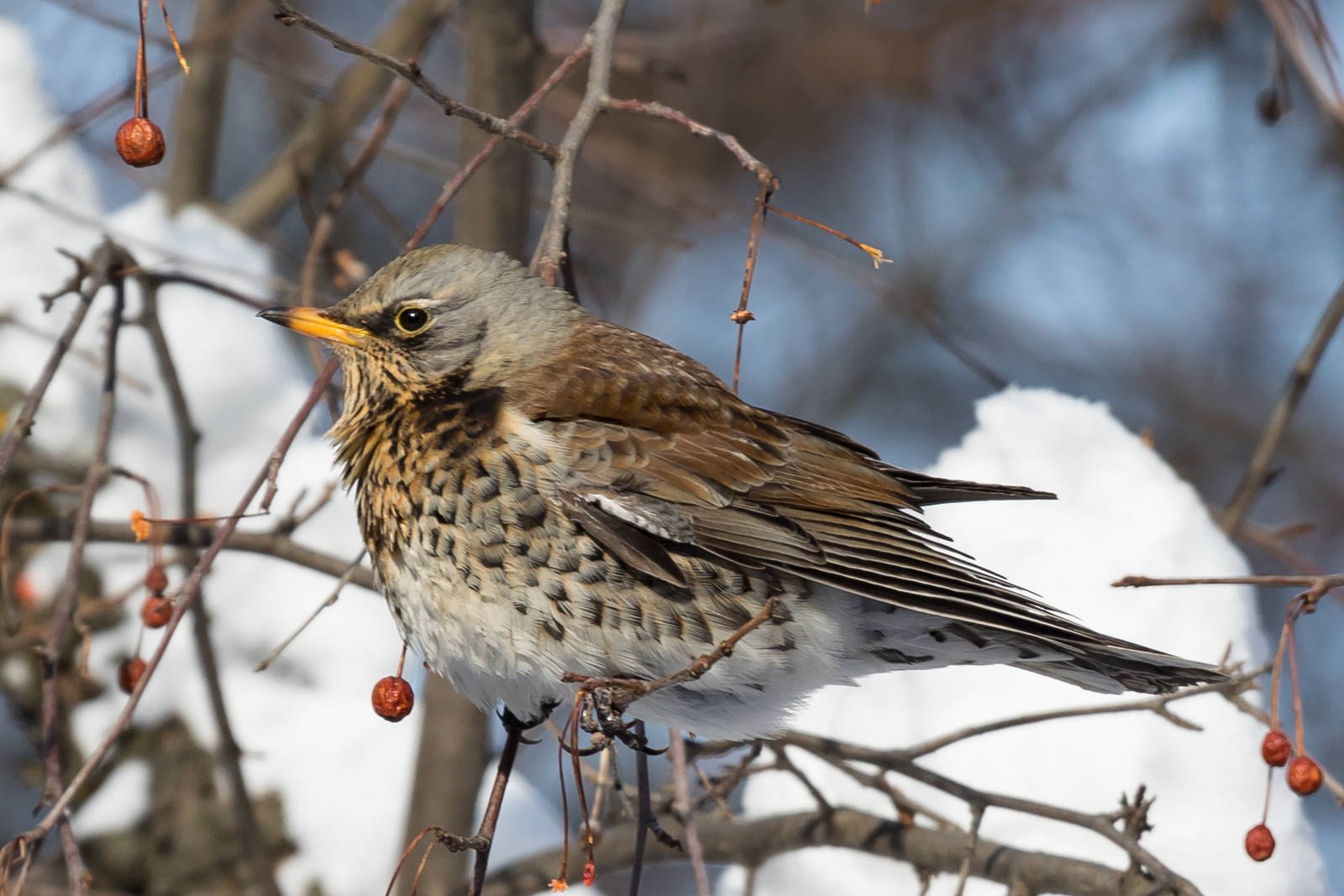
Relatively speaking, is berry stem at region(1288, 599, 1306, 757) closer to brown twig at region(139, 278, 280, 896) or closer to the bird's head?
the bird's head

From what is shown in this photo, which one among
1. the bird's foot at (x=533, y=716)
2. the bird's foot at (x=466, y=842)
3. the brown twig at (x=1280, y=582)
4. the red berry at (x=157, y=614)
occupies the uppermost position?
the red berry at (x=157, y=614)

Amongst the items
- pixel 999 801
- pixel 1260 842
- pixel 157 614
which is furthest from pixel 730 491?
pixel 157 614

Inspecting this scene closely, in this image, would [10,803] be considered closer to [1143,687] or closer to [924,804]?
[924,804]

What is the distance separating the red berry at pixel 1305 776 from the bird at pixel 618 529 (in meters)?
0.31

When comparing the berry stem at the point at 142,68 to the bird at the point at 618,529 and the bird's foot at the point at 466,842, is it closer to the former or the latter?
the bird at the point at 618,529

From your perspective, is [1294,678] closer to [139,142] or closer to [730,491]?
[730,491]

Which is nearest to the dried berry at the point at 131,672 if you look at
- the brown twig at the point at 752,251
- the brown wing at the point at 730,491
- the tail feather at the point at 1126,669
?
the brown wing at the point at 730,491

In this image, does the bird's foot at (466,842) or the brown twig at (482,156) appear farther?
the brown twig at (482,156)

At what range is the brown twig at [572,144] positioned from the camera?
223 centimetres

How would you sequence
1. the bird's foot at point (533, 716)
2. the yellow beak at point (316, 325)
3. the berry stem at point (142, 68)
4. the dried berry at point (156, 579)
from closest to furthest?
1. the berry stem at point (142, 68)
2. the bird's foot at point (533, 716)
3. the yellow beak at point (316, 325)
4. the dried berry at point (156, 579)

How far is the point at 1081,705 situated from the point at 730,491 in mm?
1387

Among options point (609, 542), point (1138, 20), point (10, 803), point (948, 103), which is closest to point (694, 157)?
point (948, 103)

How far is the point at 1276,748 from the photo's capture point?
2.47m

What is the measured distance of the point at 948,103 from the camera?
7609 mm
